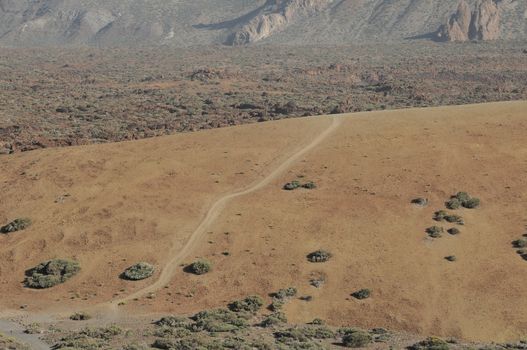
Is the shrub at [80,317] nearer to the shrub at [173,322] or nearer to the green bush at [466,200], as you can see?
the shrub at [173,322]

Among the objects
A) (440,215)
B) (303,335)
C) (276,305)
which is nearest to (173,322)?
(276,305)

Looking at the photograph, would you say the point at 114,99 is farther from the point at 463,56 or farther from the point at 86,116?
the point at 463,56

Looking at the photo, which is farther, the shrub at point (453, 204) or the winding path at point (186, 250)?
the shrub at point (453, 204)

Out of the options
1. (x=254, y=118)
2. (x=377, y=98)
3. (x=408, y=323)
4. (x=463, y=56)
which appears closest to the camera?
(x=408, y=323)

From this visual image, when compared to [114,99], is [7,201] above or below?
above

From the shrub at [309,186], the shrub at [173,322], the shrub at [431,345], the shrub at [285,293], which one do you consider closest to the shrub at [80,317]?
the shrub at [173,322]

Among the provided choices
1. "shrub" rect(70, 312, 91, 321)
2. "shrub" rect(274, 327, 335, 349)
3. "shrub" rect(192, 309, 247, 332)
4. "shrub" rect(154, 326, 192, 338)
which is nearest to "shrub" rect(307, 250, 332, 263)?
"shrub" rect(192, 309, 247, 332)

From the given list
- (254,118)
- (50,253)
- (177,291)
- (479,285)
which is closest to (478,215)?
(479,285)

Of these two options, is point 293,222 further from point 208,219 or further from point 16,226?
point 16,226
